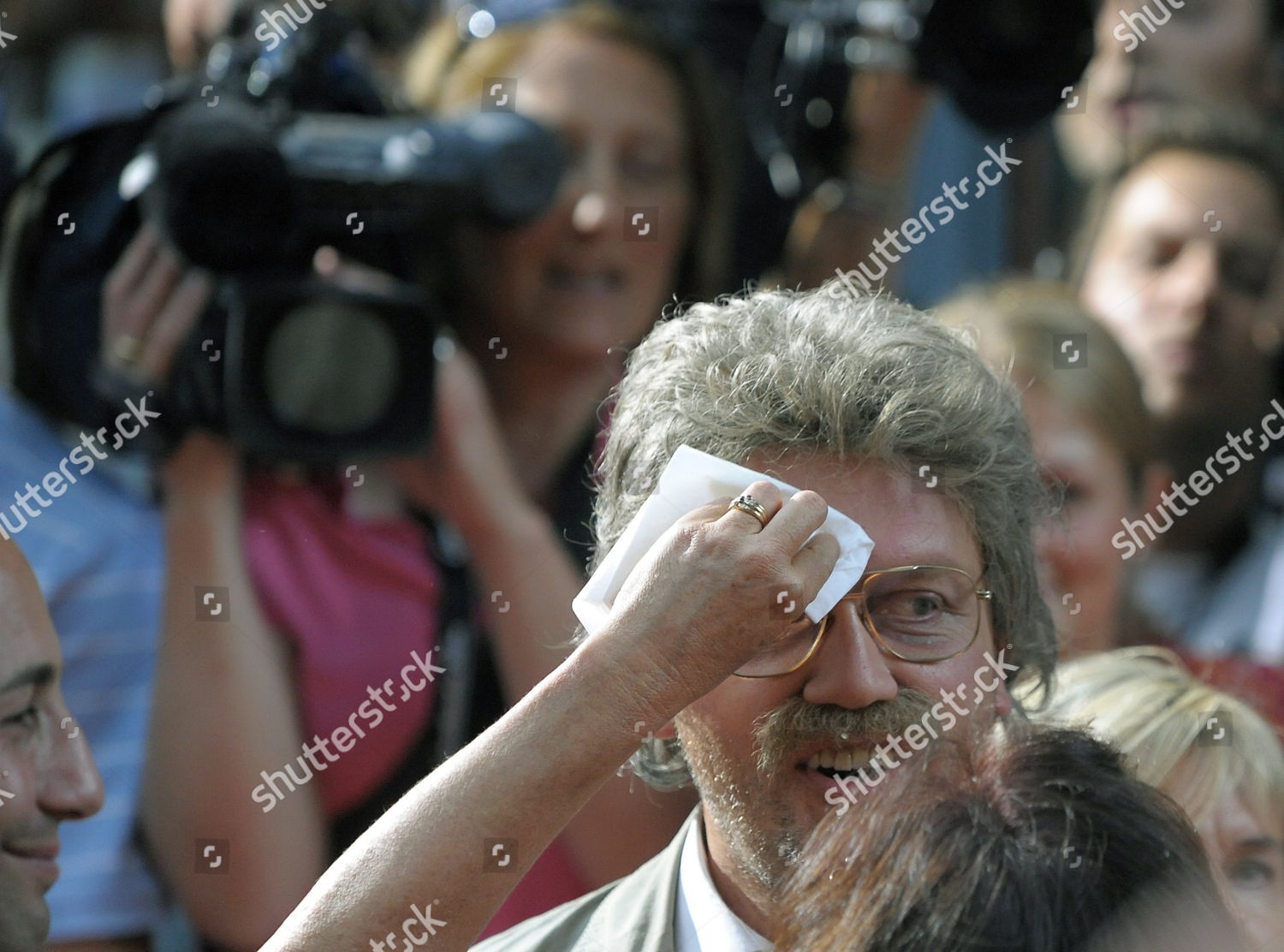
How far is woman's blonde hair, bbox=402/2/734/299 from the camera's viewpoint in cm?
256

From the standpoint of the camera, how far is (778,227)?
2.77m

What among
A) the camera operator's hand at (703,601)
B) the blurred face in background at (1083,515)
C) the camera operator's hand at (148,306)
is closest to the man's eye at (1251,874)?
the blurred face in background at (1083,515)

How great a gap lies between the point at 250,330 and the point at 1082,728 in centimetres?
120

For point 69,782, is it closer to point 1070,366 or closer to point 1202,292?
point 1070,366

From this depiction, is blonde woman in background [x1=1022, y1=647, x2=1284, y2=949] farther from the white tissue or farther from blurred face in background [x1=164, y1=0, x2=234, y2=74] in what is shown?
blurred face in background [x1=164, y1=0, x2=234, y2=74]

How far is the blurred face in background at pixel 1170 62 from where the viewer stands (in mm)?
3025

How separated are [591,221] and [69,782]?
4.11ft

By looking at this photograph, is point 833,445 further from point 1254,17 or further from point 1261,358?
point 1254,17

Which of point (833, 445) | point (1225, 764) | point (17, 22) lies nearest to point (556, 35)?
point (17, 22)

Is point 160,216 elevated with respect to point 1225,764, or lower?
elevated

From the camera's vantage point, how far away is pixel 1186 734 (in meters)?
1.88

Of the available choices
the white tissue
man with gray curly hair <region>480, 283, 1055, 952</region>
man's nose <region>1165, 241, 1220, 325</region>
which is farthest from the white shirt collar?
man's nose <region>1165, 241, 1220, 325</region>

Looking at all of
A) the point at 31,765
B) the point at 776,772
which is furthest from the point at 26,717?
the point at 776,772

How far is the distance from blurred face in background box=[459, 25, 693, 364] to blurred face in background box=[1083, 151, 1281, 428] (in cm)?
81
